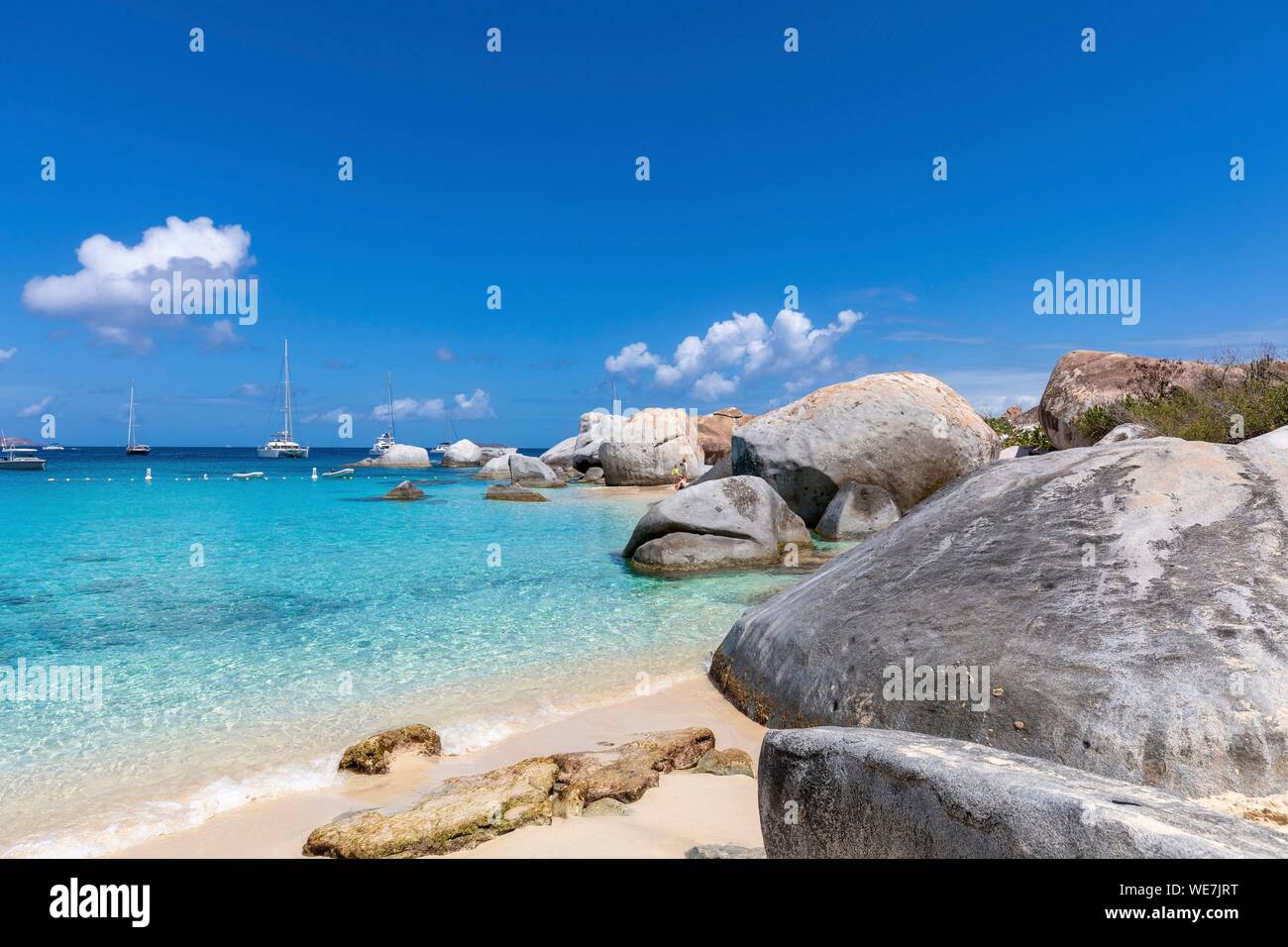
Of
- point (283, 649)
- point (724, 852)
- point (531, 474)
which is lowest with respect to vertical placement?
point (283, 649)

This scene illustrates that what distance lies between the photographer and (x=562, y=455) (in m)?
46.2

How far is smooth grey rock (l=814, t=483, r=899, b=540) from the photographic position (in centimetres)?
1538

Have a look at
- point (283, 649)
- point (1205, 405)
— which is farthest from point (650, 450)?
Result: point (283, 649)

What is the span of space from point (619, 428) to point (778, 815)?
1323 inches

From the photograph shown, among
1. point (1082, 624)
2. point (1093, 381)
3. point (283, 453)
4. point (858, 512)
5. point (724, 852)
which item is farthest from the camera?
point (283, 453)

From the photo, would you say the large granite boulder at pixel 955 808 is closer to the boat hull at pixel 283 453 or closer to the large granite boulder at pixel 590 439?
the large granite boulder at pixel 590 439

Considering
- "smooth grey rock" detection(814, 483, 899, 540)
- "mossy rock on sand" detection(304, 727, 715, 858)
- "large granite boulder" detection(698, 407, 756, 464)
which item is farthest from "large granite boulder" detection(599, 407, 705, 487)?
"mossy rock on sand" detection(304, 727, 715, 858)

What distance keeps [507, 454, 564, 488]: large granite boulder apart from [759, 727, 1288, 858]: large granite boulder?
112ft

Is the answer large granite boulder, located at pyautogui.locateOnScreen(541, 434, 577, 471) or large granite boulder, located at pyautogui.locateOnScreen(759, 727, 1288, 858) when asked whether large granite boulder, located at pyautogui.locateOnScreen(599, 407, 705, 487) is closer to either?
large granite boulder, located at pyautogui.locateOnScreen(541, 434, 577, 471)

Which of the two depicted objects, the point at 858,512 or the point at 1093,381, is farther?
the point at 1093,381

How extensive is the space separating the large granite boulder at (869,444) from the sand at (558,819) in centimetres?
1099

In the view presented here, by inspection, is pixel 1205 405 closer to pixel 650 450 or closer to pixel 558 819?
pixel 558 819

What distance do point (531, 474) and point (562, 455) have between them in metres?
7.61
